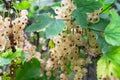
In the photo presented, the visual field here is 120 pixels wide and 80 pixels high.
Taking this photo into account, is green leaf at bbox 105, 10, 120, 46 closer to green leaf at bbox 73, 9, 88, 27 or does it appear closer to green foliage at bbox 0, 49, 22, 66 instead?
green leaf at bbox 73, 9, 88, 27

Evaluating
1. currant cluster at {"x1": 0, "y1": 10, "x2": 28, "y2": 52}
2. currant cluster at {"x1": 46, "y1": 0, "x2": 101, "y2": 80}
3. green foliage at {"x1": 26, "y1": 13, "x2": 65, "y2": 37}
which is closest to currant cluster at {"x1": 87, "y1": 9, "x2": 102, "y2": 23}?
currant cluster at {"x1": 46, "y1": 0, "x2": 101, "y2": 80}

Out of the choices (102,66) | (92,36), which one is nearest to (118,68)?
(102,66)

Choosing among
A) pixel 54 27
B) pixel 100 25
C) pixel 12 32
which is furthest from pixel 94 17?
pixel 12 32

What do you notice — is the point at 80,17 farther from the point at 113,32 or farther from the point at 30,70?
the point at 30,70

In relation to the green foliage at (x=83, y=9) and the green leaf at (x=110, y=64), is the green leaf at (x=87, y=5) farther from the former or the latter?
the green leaf at (x=110, y=64)

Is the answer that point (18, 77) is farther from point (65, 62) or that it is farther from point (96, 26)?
point (96, 26)
